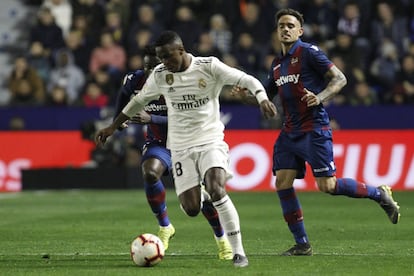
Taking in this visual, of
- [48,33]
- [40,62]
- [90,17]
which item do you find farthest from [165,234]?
[90,17]

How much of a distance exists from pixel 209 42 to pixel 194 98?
1202 cm

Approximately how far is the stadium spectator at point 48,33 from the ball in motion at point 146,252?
1440 cm

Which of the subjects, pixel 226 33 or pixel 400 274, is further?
pixel 226 33

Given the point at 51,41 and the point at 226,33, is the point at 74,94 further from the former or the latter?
the point at 226,33

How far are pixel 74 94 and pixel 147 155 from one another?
1174 cm

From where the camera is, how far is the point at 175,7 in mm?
23391

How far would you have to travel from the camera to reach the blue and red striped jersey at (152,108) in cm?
1112

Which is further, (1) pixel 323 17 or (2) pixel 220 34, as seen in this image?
(2) pixel 220 34

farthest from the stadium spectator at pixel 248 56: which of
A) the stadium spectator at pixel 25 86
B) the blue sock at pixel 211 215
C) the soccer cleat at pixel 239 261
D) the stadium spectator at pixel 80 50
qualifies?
the soccer cleat at pixel 239 261

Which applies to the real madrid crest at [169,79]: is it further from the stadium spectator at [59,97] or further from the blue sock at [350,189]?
the stadium spectator at [59,97]

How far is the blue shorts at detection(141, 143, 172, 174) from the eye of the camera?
10.9m

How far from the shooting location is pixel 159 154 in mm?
10961

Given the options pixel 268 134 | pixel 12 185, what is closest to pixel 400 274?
pixel 268 134

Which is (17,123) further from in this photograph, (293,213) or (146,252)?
(146,252)
